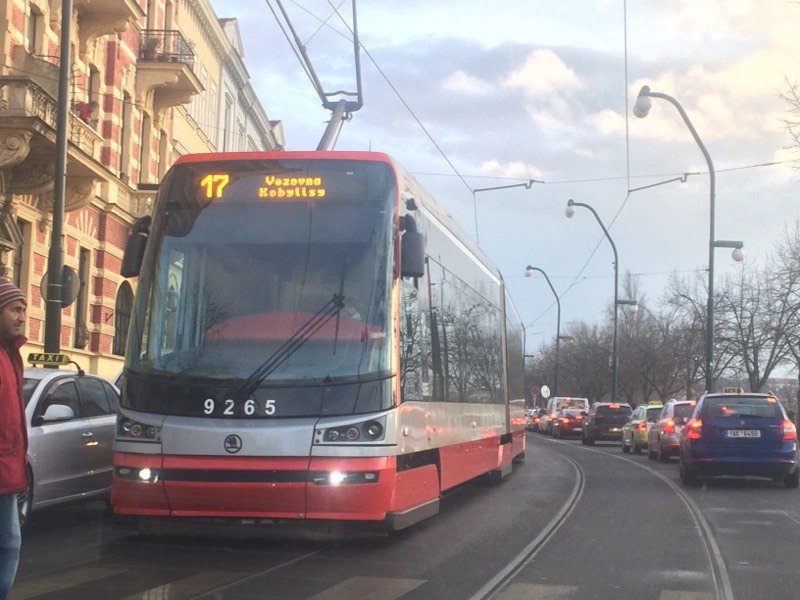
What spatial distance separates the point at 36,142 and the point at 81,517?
992cm

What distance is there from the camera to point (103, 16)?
25.2m

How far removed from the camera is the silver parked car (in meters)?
10.5

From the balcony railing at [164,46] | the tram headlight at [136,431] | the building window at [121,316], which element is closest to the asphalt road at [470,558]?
the tram headlight at [136,431]

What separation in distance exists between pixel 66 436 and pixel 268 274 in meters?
3.25

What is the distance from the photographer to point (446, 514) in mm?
12977

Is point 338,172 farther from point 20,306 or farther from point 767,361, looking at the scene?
point 767,361

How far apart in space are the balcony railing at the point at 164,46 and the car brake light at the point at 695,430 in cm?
1785

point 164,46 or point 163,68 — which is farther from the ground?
point 164,46

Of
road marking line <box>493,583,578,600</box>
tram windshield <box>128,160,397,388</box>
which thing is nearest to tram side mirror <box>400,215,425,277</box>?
tram windshield <box>128,160,397,388</box>

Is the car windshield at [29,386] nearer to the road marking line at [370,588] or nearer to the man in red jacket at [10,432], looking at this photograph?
the road marking line at [370,588]

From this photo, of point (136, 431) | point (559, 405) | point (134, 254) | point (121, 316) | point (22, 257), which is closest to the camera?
point (136, 431)


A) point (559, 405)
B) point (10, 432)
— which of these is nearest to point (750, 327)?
point (559, 405)

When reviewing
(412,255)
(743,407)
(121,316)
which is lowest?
(743,407)

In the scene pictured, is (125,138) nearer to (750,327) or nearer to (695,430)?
(695,430)
